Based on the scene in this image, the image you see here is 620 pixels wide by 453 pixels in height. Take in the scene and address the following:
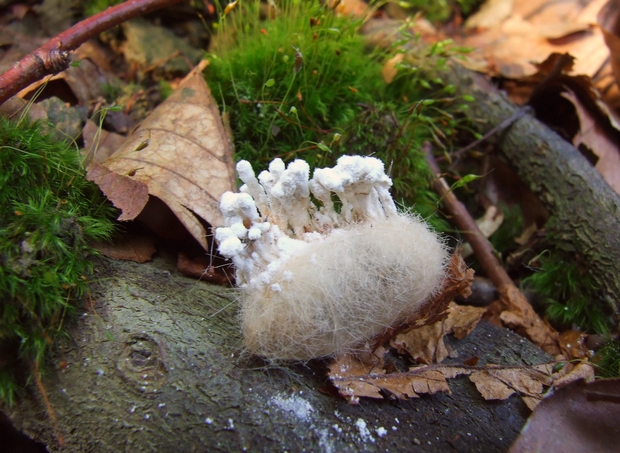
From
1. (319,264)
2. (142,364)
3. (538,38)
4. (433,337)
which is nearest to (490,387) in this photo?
(433,337)

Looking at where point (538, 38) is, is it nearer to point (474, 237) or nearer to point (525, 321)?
point (474, 237)

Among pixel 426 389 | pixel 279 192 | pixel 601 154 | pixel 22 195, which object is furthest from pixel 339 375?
pixel 601 154

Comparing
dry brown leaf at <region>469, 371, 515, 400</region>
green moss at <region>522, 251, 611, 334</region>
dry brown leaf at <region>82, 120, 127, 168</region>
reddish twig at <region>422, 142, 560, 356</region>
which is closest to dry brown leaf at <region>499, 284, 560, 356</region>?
reddish twig at <region>422, 142, 560, 356</region>

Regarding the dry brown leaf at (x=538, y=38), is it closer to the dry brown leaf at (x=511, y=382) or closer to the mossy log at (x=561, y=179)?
the mossy log at (x=561, y=179)

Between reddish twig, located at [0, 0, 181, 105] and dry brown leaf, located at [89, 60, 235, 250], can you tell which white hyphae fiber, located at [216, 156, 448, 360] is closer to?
dry brown leaf, located at [89, 60, 235, 250]

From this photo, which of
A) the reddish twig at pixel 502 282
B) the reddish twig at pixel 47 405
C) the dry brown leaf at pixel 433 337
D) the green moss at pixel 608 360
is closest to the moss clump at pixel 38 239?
→ the reddish twig at pixel 47 405

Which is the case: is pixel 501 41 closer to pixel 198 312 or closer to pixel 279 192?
pixel 279 192
